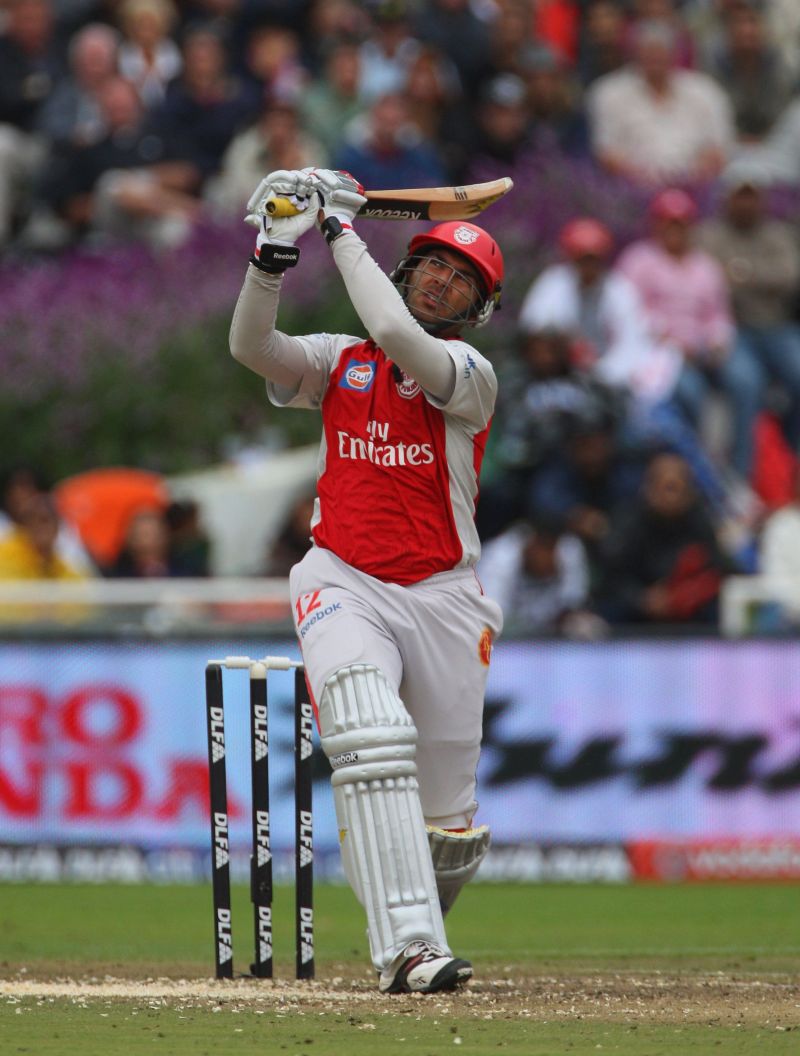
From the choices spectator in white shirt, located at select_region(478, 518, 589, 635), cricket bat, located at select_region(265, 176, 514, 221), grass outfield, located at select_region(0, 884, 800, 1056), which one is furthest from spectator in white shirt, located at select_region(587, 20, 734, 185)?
cricket bat, located at select_region(265, 176, 514, 221)

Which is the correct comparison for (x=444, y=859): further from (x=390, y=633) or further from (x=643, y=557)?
(x=643, y=557)

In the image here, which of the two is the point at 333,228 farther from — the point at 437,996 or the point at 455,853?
the point at 437,996

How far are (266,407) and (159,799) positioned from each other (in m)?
3.77

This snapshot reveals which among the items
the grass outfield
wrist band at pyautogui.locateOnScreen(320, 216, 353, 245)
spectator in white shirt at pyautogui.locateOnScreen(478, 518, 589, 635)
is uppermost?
wrist band at pyautogui.locateOnScreen(320, 216, 353, 245)

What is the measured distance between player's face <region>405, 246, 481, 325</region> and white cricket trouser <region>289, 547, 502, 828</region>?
0.86 m

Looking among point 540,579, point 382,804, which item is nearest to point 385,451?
point 382,804

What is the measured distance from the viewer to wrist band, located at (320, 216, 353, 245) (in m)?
6.35

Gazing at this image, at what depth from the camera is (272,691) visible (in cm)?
1138

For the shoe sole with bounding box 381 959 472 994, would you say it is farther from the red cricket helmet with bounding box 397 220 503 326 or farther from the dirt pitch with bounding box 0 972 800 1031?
the red cricket helmet with bounding box 397 220 503 326

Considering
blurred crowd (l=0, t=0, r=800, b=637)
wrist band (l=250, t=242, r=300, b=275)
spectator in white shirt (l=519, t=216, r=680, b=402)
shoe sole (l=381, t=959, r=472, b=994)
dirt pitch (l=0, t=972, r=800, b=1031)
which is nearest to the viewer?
dirt pitch (l=0, t=972, r=800, b=1031)

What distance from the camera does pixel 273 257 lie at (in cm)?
632

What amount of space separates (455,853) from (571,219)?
29.9 ft

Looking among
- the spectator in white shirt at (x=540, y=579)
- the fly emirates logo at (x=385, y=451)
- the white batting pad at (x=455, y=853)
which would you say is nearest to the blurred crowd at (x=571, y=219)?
the spectator in white shirt at (x=540, y=579)

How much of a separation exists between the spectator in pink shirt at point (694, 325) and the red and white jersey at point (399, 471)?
24.5 ft
